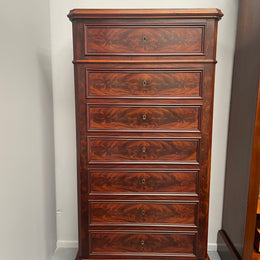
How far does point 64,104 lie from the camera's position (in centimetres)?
201

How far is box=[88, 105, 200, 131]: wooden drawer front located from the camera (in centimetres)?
158

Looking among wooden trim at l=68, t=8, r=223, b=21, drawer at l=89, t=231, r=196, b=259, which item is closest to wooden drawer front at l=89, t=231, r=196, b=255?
drawer at l=89, t=231, r=196, b=259

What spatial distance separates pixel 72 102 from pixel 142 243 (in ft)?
3.46

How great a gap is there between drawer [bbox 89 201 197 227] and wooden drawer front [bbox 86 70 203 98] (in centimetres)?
64

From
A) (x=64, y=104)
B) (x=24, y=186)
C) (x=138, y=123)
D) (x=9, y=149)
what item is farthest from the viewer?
(x=64, y=104)

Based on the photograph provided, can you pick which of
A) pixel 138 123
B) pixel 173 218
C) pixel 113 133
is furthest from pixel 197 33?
pixel 173 218

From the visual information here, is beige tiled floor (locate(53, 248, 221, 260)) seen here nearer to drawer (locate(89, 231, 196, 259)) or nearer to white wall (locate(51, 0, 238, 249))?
white wall (locate(51, 0, 238, 249))

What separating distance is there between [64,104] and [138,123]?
68 cm

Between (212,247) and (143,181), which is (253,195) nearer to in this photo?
(143,181)

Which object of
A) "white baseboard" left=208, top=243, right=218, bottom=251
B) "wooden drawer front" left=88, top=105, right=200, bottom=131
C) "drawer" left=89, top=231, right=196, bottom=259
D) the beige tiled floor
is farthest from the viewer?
"white baseboard" left=208, top=243, right=218, bottom=251

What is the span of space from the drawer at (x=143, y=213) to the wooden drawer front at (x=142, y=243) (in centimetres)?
7

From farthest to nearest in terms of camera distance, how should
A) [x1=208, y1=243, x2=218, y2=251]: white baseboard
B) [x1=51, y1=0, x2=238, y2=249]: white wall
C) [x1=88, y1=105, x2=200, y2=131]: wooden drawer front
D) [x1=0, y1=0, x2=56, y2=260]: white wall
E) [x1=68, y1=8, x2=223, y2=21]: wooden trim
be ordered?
[x1=208, y1=243, x2=218, y2=251]: white baseboard < [x1=51, y1=0, x2=238, y2=249]: white wall < [x1=88, y1=105, x2=200, y2=131]: wooden drawer front < [x1=68, y1=8, x2=223, y2=21]: wooden trim < [x1=0, y1=0, x2=56, y2=260]: white wall

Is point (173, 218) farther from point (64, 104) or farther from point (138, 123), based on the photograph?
point (64, 104)

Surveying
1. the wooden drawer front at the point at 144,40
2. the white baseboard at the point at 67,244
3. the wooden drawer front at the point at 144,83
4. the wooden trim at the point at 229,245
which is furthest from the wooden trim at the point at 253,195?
the white baseboard at the point at 67,244
